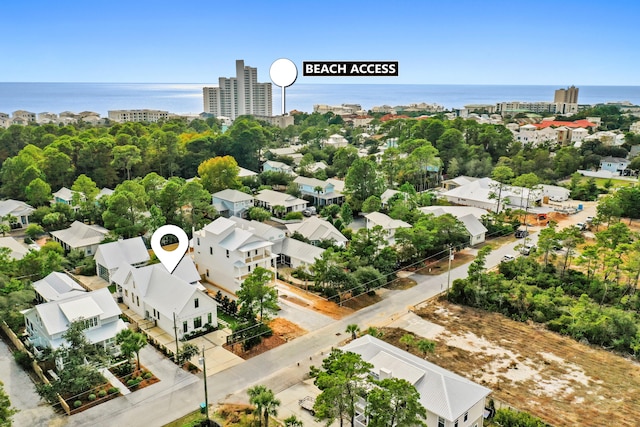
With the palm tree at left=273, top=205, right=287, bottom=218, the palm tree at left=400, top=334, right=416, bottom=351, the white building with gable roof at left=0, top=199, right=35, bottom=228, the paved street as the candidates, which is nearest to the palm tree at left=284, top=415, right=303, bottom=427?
the paved street

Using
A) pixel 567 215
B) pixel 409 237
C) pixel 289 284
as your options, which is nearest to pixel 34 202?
pixel 289 284

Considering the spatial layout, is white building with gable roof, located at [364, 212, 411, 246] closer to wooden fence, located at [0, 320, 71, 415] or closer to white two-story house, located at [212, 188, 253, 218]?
white two-story house, located at [212, 188, 253, 218]

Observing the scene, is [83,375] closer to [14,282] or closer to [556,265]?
[14,282]

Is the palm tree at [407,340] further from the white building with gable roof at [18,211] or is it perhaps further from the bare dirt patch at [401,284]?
the white building with gable roof at [18,211]

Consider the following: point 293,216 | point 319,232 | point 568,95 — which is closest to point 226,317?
point 319,232

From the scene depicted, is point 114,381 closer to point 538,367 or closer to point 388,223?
point 538,367

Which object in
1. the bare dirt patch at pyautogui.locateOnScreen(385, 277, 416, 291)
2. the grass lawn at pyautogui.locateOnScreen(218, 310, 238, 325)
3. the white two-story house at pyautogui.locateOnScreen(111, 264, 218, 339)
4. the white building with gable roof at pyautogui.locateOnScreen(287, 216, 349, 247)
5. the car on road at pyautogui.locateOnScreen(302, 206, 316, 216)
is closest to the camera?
the white two-story house at pyautogui.locateOnScreen(111, 264, 218, 339)
